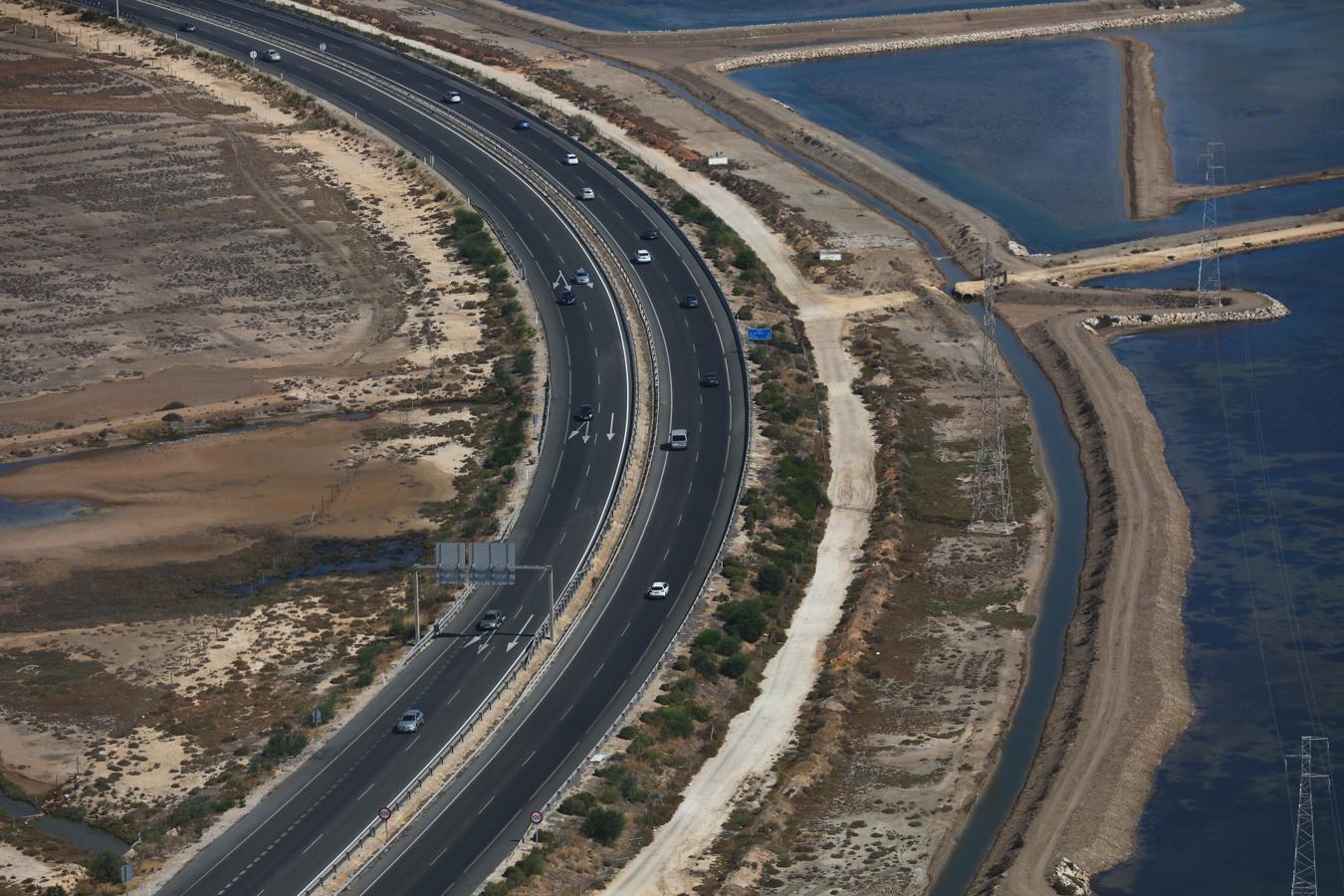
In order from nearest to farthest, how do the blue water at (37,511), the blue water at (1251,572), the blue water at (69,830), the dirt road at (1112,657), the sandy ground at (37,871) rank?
1. the sandy ground at (37,871)
2. the blue water at (69,830)
3. the dirt road at (1112,657)
4. the blue water at (1251,572)
5. the blue water at (37,511)

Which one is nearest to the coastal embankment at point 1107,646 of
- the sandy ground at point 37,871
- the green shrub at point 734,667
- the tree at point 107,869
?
the green shrub at point 734,667

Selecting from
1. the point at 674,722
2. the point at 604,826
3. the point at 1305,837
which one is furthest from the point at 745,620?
the point at 1305,837

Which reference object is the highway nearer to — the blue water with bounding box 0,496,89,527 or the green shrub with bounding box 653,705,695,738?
the green shrub with bounding box 653,705,695,738

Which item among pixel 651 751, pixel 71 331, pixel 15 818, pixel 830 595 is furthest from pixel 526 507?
pixel 71 331

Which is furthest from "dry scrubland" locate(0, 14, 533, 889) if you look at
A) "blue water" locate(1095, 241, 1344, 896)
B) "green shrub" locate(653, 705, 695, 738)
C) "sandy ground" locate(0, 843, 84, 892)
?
"blue water" locate(1095, 241, 1344, 896)

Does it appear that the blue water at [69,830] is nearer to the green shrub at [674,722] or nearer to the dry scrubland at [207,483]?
the dry scrubland at [207,483]

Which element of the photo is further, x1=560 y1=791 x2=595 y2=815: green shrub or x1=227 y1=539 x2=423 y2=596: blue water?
x1=227 y1=539 x2=423 y2=596: blue water

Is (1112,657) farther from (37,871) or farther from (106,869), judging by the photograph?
(37,871)
